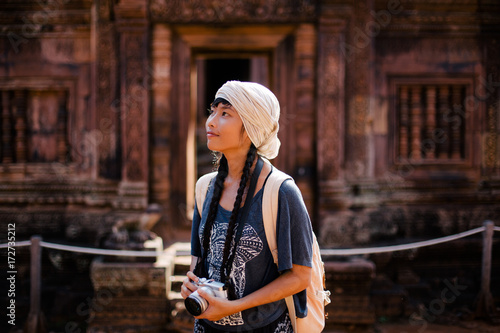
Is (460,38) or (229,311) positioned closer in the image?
(229,311)

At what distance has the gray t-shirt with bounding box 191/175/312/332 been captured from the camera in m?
1.77

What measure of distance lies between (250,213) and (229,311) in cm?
40

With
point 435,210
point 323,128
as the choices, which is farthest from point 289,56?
point 435,210

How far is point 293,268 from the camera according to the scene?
177 cm

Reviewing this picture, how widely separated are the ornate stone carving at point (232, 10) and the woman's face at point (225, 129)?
13.7 feet

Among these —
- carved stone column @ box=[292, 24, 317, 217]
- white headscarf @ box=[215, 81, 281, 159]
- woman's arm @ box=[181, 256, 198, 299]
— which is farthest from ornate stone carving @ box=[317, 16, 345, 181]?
woman's arm @ box=[181, 256, 198, 299]

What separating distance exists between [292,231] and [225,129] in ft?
1.67

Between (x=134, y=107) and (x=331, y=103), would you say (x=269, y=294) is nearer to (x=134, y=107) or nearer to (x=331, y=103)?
(x=331, y=103)

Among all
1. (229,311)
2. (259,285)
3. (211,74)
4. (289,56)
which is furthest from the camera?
(211,74)

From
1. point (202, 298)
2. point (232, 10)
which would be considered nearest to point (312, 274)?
point (202, 298)

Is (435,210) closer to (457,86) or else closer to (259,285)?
(457,86)

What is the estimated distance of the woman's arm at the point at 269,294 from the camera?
5.49ft

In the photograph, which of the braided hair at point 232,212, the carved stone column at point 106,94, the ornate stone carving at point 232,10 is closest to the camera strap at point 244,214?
the braided hair at point 232,212

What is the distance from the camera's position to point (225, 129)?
1852mm
